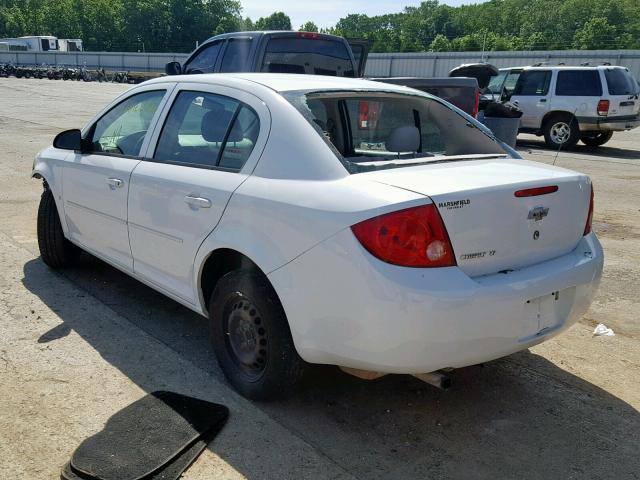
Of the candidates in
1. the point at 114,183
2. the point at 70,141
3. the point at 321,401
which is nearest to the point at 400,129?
the point at 321,401

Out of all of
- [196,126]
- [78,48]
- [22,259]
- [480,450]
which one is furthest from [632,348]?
[78,48]

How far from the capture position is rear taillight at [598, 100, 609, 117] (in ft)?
47.4

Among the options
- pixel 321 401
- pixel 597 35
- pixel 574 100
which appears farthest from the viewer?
pixel 597 35

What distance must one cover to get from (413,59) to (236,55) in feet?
122

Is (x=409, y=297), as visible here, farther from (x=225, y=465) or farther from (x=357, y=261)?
(x=225, y=465)

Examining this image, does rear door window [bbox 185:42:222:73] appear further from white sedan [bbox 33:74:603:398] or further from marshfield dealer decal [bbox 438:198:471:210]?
marshfield dealer decal [bbox 438:198:471:210]

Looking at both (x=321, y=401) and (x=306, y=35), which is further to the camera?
(x=306, y=35)

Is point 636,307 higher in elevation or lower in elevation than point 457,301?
lower

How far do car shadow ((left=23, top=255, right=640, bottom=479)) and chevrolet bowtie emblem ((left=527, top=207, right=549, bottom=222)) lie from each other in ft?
3.45

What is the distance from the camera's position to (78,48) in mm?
76938

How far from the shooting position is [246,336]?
3.36 m

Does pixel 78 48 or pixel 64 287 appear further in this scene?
pixel 78 48

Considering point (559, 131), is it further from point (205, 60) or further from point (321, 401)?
point (321, 401)

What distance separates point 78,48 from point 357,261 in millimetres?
82998
